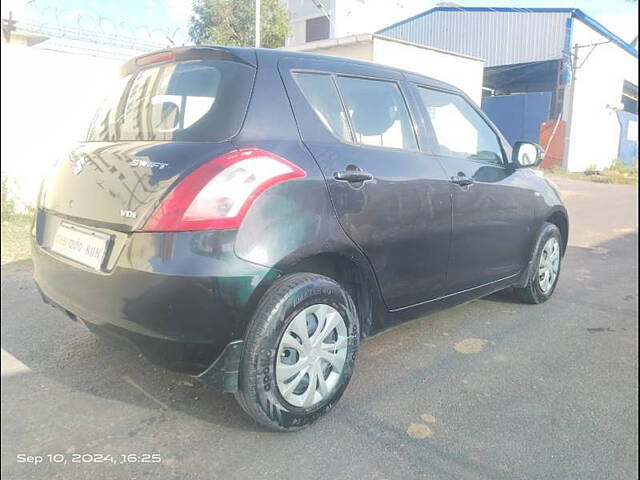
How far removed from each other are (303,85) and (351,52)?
60cm

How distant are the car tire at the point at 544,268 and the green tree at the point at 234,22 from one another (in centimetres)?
279

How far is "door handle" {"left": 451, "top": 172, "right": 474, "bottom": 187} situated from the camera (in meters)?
3.33

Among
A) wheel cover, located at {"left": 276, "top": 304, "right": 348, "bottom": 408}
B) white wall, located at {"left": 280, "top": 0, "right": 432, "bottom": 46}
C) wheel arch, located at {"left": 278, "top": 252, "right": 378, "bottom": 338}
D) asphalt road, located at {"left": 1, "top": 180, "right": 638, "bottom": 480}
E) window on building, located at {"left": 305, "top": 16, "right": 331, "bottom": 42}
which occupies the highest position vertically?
white wall, located at {"left": 280, "top": 0, "right": 432, "bottom": 46}

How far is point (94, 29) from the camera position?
207cm

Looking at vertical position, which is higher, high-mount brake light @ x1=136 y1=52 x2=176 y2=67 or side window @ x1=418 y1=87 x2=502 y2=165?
Answer: high-mount brake light @ x1=136 y1=52 x2=176 y2=67

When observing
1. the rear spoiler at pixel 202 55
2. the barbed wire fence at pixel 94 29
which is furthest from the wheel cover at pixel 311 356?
the barbed wire fence at pixel 94 29

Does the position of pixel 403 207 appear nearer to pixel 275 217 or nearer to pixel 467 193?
pixel 467 193

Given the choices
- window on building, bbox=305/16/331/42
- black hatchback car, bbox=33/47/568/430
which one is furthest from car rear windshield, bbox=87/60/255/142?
window on building, bbox=305/16/331/42

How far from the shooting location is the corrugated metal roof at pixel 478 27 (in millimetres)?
2938

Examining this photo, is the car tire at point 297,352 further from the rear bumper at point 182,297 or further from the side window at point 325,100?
the side window at point 325,100

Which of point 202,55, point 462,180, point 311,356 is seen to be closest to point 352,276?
point 311,356

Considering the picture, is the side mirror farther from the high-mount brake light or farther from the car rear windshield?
the high-mount brake light

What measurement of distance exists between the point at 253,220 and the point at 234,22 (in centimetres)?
84

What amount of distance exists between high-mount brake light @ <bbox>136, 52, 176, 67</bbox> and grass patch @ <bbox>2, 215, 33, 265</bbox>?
1.42 m
